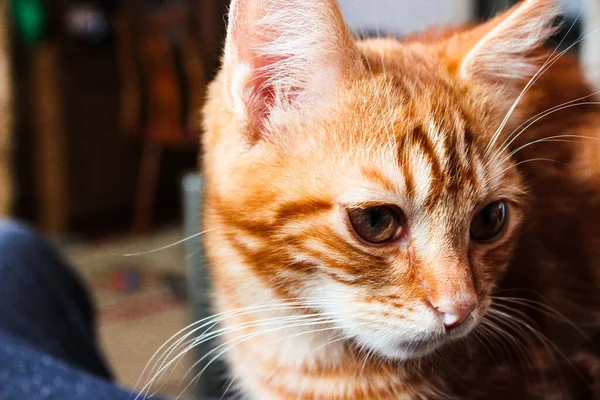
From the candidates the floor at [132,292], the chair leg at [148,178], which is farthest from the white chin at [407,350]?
the chair leg at [148,178]

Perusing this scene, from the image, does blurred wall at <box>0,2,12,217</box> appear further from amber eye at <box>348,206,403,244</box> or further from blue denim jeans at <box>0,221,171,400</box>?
amber eye at <box>348,206,403,244</box>

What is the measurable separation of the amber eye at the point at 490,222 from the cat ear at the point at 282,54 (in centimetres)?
14

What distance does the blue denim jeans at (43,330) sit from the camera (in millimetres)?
525

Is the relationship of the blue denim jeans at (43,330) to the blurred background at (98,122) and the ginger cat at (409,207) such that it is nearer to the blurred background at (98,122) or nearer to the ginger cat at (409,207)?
the ginger cat at (409,207)

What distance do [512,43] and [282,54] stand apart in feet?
0.55

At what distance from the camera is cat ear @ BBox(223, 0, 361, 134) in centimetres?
41

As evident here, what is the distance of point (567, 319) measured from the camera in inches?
15.2

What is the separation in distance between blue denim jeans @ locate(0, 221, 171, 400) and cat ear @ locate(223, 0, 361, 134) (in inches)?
10.9

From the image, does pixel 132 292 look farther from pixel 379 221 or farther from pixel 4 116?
pixel 379 221

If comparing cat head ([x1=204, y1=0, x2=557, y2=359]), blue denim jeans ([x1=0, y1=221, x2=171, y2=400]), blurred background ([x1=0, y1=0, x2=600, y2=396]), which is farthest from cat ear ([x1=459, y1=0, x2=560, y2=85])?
blurred background ([x1=0, y1=0, x2=600, y2=396])

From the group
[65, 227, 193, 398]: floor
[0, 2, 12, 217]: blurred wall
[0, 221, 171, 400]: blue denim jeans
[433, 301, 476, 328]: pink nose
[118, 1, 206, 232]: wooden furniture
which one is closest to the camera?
[433, 301, 476, 328]: pink nose

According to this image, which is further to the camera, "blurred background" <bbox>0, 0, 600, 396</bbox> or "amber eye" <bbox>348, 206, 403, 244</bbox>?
"blurred background" <bbox>0, 0, 600, 396</bbox>

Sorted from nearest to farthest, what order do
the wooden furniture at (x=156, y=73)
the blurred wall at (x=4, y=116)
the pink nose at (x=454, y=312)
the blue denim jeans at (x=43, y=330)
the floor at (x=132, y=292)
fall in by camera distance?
the pink nose at (x=454, y=312) → the blue denim jeans at (x=43, y=330) → the floor at (x=132, y=292) → the blurred wall at (x=4, y=116) → the wooden furniture at (x=156, y=73)

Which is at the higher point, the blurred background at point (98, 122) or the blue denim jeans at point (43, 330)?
the blurred background at point (98, 122)
